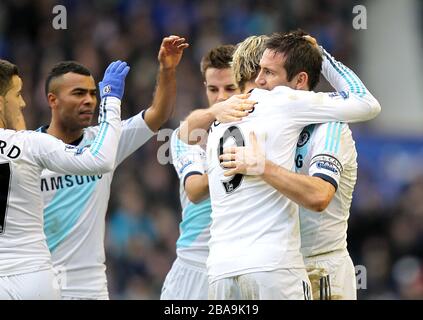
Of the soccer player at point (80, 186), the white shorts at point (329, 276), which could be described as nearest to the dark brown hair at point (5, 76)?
the soccer player at point (80, 186)

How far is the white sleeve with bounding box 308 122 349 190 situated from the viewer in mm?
5398

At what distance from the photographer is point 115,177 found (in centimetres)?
1251

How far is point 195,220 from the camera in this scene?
6820 millimetres

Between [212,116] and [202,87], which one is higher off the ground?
[202,87]

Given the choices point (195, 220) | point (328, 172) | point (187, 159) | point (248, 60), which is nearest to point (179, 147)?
point (187, 159)

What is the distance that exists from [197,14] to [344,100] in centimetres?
977

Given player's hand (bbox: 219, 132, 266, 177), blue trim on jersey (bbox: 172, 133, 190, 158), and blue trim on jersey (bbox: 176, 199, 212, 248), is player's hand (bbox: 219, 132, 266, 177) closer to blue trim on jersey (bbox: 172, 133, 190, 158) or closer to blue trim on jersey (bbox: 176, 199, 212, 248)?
blue trim on jersey (bbox: 172, 133, 190, 158)

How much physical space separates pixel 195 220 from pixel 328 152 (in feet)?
5.16

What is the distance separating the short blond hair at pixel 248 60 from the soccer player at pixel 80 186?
2.69 feet

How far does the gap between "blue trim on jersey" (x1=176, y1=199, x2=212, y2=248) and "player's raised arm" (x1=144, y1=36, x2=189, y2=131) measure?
2.09 ft

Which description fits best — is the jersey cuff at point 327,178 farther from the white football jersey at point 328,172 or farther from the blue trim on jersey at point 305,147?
the blue trim on jersey at point 305,147

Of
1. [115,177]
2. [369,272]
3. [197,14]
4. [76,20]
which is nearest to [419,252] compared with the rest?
[369,272]

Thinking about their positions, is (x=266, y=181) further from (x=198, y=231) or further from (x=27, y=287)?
(x=198, y=231)

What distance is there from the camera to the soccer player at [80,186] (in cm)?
673
